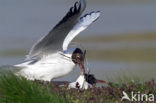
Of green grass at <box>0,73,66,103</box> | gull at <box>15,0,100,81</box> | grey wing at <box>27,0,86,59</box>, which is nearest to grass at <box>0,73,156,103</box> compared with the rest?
green grass at <box>0,73,66,103</box>

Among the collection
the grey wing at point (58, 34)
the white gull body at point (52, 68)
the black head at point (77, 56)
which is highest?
the grey wing at point (58, 34)

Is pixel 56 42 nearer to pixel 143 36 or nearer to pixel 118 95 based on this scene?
pixel 118 95

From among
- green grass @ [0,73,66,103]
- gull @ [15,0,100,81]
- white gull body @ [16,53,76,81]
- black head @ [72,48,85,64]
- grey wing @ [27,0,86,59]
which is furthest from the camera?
white gull body @ [16,53,76,81]

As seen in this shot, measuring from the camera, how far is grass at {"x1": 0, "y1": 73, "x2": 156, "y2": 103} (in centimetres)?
834

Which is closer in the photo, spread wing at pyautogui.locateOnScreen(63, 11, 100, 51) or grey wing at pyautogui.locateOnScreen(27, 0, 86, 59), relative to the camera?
grey wing at pyautogui.locateOnScreen(27, 0, 86, 59)

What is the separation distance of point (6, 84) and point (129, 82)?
1864 millimetres

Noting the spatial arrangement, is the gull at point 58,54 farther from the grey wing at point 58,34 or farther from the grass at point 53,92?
the grass at point 53,92

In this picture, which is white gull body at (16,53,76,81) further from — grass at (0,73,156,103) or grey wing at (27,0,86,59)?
grass at (0,73,156,103)

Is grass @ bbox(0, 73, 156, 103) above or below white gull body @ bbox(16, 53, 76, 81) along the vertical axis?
below

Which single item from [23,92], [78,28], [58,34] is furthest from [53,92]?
[78,28]

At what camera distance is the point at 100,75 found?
1233cm

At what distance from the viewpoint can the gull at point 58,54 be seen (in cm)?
1091

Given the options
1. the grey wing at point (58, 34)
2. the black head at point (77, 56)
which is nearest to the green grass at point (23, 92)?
the grey wing at point (58, 34)

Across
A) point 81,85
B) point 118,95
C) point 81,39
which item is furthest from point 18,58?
point 118,95
